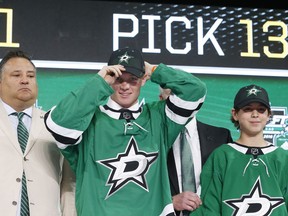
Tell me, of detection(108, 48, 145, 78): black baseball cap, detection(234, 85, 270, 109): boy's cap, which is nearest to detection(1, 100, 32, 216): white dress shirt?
detection(108, 48, 145, 78): black baseball cap

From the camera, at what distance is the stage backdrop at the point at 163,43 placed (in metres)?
3.34

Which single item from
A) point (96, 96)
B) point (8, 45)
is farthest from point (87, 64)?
point (96, 96)

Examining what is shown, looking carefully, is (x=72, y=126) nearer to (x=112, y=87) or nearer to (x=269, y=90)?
(x=112, y=87)

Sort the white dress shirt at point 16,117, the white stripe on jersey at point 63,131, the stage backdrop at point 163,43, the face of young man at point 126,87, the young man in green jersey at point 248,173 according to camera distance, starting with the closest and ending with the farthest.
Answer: the white stripe on jersey at point 63,131 < the face of young man at point 126,87 < the young man in green jersey at point 248,173 < the white dress shirt at point 16,117 < the stage backdrop at point 163,43

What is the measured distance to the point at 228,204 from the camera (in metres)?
2.39

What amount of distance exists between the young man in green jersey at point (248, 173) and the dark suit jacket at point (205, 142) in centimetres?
12

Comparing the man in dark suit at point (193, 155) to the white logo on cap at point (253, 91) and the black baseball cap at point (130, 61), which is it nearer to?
the white logo on cap at point (253, 91)

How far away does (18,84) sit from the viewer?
97.1 inches

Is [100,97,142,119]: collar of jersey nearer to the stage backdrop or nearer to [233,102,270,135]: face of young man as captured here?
[233,102,270,135]: face of young man

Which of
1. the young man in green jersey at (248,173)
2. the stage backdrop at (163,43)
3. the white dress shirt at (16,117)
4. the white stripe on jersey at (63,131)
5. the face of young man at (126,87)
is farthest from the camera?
the stage backdrop at (163,43)

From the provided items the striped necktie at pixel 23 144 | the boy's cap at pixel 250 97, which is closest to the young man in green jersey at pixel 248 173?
the boy's cap at pixel 250 97

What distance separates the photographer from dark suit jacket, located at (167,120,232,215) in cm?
258

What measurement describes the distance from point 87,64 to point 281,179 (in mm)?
1329

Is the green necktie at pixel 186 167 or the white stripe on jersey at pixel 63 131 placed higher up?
the white stripe on jersey at pixel 63 131
